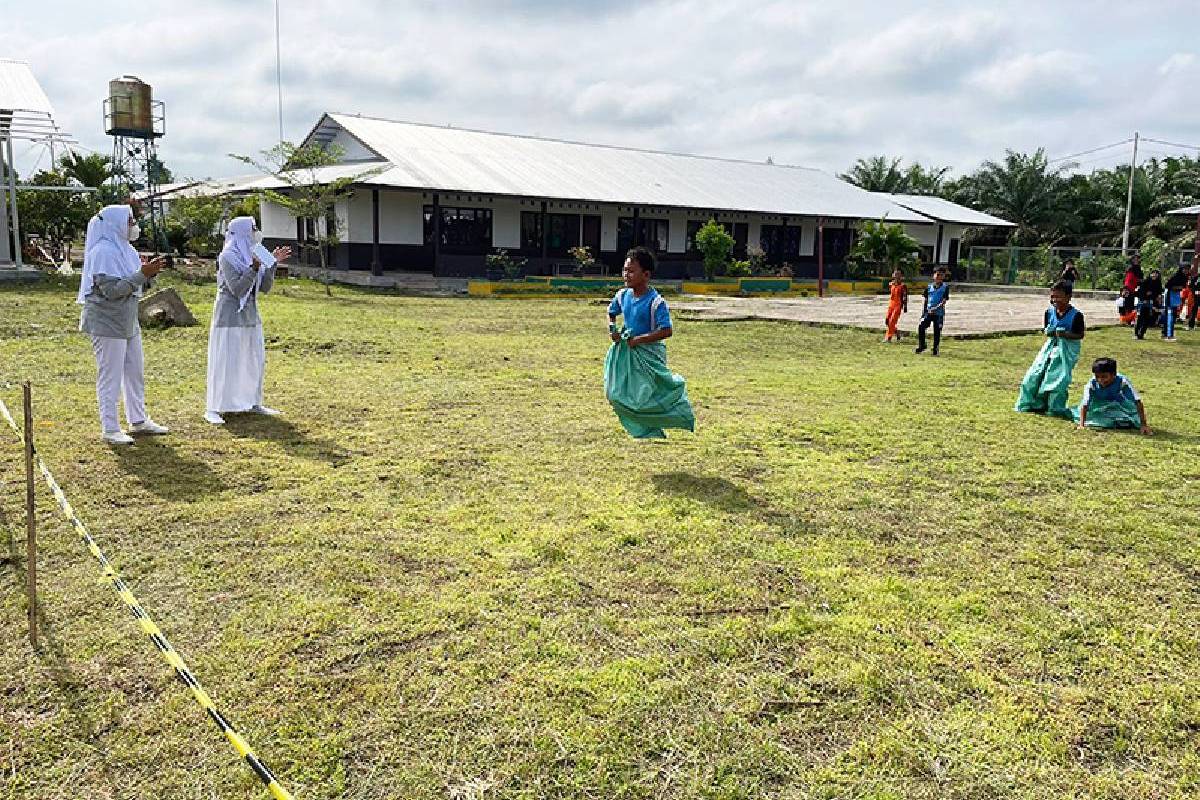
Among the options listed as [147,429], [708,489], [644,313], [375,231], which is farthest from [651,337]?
[375,231]

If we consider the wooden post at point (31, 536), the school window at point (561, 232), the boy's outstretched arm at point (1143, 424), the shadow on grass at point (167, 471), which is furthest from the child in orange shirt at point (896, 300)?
the school window at point (561, 232)

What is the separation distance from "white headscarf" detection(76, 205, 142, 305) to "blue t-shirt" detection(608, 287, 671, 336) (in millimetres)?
3452

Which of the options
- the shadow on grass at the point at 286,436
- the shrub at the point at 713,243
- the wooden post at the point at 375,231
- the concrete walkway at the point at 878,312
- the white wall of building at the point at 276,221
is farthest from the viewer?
the white wall of building at the point at 276,221

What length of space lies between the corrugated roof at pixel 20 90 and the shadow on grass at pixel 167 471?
1739 cm

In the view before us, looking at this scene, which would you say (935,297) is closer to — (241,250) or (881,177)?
(241,250)

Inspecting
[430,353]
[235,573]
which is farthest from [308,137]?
[235,573]

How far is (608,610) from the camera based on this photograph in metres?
3.72

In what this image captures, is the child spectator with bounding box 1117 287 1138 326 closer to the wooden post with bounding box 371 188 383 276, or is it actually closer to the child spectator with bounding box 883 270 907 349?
the child spectator with bounding box 883 270 907 349

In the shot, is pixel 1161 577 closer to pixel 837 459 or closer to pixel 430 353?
pixel 837 459

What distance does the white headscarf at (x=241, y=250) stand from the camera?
23.7ft

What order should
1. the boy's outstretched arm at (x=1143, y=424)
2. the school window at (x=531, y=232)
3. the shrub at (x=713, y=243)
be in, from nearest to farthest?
the boy's outstretched arm at (x=1143, y=424)
the school window at (x=531, y=232)
the shrub at (x=713, y=243)

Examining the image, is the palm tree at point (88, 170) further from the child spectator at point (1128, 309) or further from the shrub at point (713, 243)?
the child spectator at point (1128, 309)

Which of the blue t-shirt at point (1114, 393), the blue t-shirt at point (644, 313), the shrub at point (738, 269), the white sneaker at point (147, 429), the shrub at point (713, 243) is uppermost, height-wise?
the shrub at point (713, 243)

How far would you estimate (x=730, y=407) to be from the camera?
334 inches
